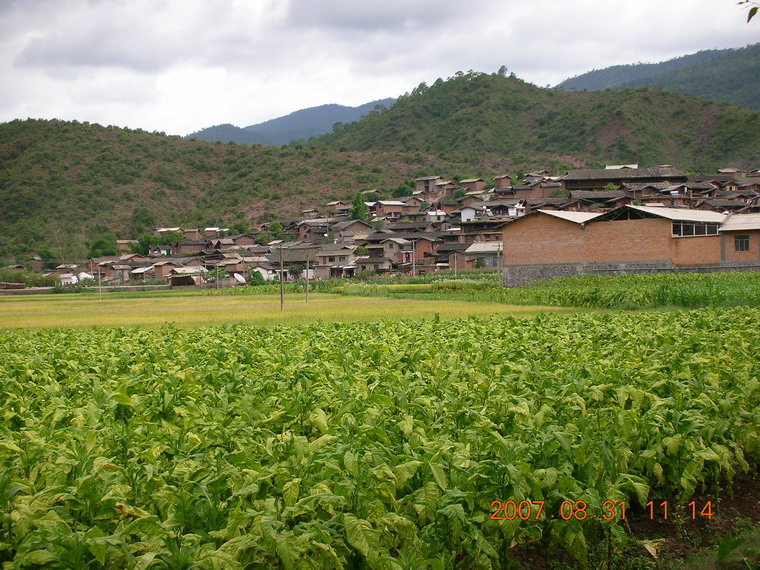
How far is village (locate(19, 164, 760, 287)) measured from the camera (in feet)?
145

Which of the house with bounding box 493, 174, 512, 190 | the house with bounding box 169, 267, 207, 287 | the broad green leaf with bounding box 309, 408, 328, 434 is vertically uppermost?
Answer: the house with bounding box 493, 174, 512, 190

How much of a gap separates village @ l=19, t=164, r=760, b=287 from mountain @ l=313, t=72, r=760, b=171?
15131mm

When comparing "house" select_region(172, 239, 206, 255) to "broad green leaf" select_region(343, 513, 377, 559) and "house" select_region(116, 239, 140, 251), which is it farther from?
"broad green leaf" select_region(343, 513, 377, 559)

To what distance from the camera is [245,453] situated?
18.4ft

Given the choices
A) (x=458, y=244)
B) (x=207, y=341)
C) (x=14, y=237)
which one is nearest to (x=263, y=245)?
(x=458, y=244)

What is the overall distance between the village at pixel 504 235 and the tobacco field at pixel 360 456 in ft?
113

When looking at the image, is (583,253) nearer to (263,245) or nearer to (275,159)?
(263,245)

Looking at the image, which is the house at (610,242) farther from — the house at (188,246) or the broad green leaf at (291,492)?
the house at (188,246)

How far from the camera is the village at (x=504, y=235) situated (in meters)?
44.1

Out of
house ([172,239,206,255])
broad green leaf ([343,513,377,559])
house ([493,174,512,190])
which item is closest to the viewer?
broad green leaf ([343,513,377,559])

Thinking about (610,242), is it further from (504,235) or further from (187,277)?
(187,277)

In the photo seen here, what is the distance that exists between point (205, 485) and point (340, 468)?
3.29 feet

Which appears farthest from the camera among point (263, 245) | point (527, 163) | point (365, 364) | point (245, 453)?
point (527, 163)
